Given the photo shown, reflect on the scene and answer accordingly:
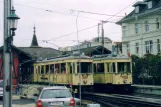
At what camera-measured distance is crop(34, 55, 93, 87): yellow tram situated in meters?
25.8

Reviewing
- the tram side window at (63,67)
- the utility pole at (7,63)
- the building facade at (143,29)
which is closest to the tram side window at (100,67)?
the tram side window at (63,67)

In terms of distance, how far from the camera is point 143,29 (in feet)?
155

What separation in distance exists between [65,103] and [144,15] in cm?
3459

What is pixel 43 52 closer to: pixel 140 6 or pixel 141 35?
pixel 141 35

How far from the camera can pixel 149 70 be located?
3444cm

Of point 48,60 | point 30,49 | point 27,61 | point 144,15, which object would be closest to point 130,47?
point 144,15

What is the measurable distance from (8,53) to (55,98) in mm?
3017

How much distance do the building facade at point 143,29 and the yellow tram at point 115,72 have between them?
14315 mm

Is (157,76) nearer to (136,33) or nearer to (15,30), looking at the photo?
(136,33)

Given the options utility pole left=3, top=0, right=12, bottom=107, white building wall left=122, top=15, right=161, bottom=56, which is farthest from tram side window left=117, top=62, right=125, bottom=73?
utility pole left=3, top=0, right=12, bottom=107

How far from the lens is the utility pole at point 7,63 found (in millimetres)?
11609

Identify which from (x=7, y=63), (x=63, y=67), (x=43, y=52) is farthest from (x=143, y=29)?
(x=7, y=63)

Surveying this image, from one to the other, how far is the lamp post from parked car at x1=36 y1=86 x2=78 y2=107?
2045mm

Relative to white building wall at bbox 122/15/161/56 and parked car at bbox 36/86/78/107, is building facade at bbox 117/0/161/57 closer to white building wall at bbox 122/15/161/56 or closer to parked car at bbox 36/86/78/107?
white building wall at bbox 122/15/161/56
